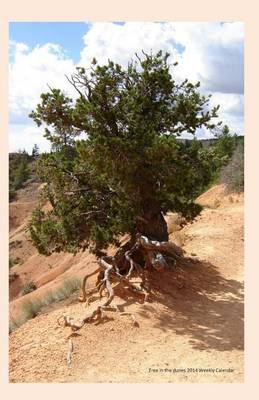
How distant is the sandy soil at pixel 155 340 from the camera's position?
8.57 metres

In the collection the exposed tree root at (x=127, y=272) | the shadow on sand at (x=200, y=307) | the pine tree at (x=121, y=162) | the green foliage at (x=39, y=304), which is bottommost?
the green foliage at (x=39, y=304)

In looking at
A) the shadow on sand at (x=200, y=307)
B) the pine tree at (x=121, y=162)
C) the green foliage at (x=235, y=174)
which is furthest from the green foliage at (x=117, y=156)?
the green foliage at (x=235, y=174)

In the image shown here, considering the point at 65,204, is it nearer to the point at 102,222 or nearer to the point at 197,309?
A: the point at 102,222

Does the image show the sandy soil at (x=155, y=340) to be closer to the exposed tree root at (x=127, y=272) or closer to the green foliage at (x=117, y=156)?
the exposed tree root at (x=127, y=272)

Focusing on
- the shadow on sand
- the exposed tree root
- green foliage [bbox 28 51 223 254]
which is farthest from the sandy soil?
green foliage [bbox 28 51 223 254]

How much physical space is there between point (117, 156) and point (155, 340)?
12.8 feet

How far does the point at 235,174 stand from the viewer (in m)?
27.1

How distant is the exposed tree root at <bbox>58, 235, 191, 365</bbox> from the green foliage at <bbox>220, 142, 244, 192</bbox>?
A: 13.4 meters

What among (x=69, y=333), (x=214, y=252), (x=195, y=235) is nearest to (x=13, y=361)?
(x=69, y=333)

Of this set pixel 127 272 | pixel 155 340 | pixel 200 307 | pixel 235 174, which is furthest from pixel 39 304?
pixel 235 174

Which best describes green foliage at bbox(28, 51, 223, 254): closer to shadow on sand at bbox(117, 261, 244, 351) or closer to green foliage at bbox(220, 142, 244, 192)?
shadow on sand at bbox(117, 261, 244, 351)

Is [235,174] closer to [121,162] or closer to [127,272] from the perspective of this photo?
[127,272]

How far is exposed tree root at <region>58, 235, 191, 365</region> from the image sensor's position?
33.7 feet

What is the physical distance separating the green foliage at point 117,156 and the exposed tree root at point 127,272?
0.61m
